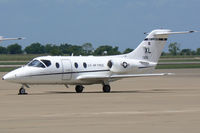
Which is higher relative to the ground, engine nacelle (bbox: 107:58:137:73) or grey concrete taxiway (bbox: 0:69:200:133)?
engine nacelle (bbox: 107:58:137:73)

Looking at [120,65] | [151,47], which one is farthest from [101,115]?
[151,47]

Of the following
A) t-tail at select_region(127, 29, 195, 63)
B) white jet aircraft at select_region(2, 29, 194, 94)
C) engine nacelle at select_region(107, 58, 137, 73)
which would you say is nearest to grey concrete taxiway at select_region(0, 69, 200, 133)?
white jet aircraft at select_region(2, 29, 194, 94)

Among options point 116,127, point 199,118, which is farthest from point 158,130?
point 199,118

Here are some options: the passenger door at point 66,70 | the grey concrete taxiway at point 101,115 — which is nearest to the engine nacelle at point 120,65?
the passenger door at point 66,70

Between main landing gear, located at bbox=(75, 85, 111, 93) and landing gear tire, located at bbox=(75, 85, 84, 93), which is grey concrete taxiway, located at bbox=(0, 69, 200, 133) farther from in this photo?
landing gear tire, located at bbox=(75, 85, 84, 93)

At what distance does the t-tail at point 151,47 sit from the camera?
40.1 m

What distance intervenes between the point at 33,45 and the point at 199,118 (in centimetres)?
14541

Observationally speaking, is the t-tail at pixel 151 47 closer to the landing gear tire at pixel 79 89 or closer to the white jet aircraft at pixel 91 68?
the white jet aircraft at pixel 91 68

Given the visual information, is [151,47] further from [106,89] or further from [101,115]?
[101,115]

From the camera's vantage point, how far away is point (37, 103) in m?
28.1

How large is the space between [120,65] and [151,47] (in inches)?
114

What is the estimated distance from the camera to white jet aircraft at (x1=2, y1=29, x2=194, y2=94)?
35.5 m

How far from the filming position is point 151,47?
40281mm

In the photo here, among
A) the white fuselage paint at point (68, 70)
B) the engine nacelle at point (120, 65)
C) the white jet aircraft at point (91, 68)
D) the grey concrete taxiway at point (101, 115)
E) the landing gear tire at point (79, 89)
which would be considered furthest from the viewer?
the engine nacelle at point (120, 65)
